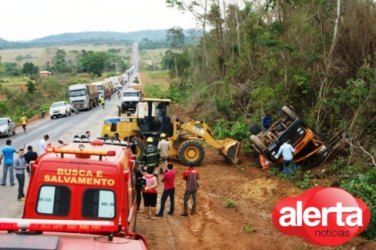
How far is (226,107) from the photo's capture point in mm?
32219

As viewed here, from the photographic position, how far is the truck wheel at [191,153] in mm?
22844

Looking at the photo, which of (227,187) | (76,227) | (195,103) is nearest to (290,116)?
(227,187)

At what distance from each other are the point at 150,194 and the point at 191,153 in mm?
7561

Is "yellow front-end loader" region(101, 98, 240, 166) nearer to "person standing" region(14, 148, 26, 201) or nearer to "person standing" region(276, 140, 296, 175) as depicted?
"person standing" region(276, 140, 296, 175)

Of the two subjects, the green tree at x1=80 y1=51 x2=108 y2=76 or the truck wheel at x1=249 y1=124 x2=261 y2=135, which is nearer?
the truck wheel at x1=249 y1=124 x2=261 y2=135

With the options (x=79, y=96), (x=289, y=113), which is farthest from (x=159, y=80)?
(x=289, y=113)

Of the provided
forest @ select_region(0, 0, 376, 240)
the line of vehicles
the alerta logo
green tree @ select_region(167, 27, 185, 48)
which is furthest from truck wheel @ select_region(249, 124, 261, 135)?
green tree @ select_region(167, 27, 185, 48)

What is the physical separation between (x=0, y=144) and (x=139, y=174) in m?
21.2

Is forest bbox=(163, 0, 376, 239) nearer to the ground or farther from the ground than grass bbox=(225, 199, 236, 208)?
farther from the ground

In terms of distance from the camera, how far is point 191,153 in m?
23.0

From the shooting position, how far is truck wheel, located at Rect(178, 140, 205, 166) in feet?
74.9

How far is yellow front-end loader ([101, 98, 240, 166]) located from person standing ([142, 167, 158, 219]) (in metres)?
6.68

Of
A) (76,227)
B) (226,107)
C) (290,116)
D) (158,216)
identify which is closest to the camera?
(76,227)

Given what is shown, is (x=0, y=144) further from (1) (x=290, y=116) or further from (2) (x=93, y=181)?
(2) (x=93, y=181)
